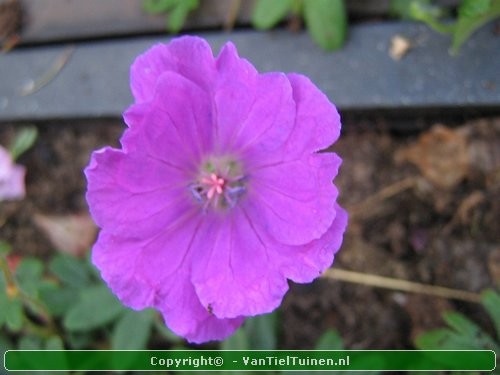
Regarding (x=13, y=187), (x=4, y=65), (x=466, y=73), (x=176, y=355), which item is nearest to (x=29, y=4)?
(x=4, y=65)

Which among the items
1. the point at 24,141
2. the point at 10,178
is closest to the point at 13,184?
the point at 10,178

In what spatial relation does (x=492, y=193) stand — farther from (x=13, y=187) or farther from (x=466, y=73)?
(x=13, y=187)

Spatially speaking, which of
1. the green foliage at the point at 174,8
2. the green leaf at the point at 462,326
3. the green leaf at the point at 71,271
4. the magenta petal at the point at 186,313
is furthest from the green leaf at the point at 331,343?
the green foliage at the point at 174,8

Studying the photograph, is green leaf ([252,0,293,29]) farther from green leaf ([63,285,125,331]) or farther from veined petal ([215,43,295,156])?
green leaf ([63,285,125,331])

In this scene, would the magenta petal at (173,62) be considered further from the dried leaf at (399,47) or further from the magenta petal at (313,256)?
the dried leaf at (399,47)

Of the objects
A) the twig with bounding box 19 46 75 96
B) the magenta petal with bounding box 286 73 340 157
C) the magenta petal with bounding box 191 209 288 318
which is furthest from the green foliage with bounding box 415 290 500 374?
the twig with bounding box 19 46 75 96

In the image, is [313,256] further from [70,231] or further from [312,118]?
[70,231]
